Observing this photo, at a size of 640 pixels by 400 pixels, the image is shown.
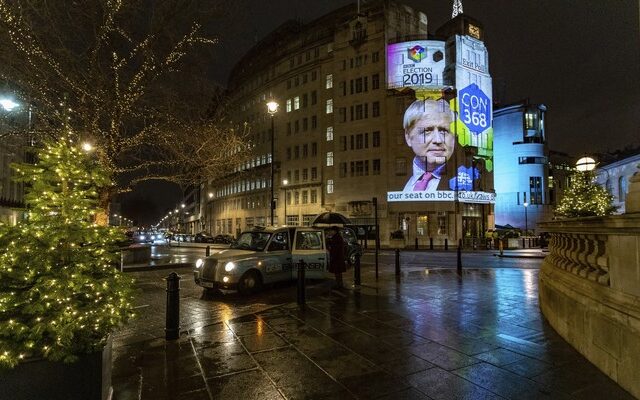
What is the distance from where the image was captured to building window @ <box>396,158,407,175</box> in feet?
155

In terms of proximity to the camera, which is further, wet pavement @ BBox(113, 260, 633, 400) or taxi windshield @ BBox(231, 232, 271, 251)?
taxi windshield @ BBox(231, 232, 271, 251)

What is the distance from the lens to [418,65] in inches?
1876

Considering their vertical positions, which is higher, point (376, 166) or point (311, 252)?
point (376, 166)

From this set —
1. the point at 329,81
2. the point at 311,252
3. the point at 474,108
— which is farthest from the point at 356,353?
the point at 329,81

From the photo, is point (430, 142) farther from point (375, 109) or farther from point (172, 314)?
point (172, 314)

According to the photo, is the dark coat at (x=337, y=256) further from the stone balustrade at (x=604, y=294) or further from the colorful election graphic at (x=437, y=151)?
the colorful election graphic at (x=437, y=151)

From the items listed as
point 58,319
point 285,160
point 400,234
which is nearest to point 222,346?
point 58,319

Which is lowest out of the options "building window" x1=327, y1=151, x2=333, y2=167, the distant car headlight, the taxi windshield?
the distant car headlight

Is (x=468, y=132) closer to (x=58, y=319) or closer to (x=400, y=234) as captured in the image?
(x=400, y=234)

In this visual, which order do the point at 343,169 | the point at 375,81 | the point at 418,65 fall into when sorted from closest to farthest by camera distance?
1. the point at 418,65
2. the point at 375,81
3. the point at 343,169

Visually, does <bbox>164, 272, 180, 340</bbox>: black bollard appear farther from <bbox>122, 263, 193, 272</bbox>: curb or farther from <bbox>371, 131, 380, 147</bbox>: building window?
<bbox>371, 131, 380, 147</bbox>: building window

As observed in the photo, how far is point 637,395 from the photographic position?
4.05m

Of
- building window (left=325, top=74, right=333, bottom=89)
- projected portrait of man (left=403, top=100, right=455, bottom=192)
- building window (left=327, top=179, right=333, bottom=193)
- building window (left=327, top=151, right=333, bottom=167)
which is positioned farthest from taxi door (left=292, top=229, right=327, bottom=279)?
building window (left=325, top=74, right=333, bottom=89)

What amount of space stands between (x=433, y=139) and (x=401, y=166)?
464 centimetres
